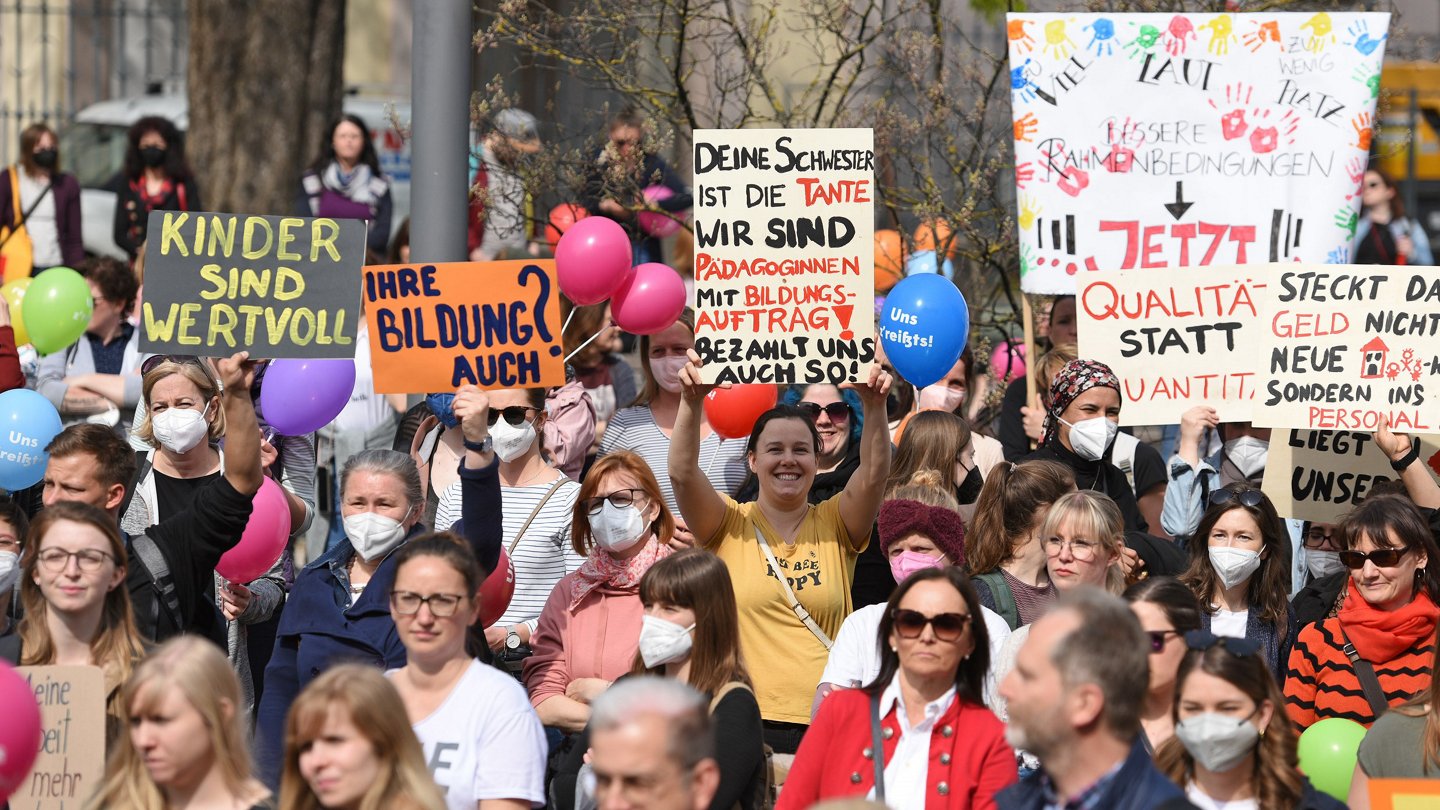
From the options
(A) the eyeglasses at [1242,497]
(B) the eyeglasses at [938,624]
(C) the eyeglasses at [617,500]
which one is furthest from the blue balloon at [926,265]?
(B) the eyeglasses at [938,624]

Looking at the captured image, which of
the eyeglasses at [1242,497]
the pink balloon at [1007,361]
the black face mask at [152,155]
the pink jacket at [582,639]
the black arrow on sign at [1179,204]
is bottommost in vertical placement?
the pink jacket at [582,639]

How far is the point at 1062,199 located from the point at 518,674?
3286 millimetres

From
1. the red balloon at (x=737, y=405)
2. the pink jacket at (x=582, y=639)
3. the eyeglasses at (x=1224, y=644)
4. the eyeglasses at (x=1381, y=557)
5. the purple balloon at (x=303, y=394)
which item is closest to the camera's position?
the eyeglasses at (x=1224, y=644)

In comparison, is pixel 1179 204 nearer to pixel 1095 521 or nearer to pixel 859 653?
pixel 1095 521

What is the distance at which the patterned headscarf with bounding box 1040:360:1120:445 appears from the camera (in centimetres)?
743

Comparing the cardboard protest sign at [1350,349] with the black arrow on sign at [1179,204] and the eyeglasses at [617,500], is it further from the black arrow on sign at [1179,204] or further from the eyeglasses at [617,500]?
the eyeglasses at [617,500]

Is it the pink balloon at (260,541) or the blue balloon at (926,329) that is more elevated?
the blue balloon at (926,329)

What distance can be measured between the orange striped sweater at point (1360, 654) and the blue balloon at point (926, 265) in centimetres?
354

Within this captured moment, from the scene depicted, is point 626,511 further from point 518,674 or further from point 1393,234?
point 1393,234

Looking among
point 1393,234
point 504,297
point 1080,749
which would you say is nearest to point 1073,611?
point 1080,749

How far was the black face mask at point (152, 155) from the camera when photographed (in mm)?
12258

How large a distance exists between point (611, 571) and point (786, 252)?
4.77 ft

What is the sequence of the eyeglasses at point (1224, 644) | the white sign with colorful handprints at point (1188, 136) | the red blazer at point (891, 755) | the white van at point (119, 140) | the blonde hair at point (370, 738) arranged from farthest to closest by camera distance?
the white van at point (119, 140) → the white sign with colorful handprints at point (1188, 136) → the red blazer at point (891, 755) → the eyeglasses at point (1224, 644) → the blonde hair at point (370, 738)

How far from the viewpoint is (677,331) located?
8016mm
